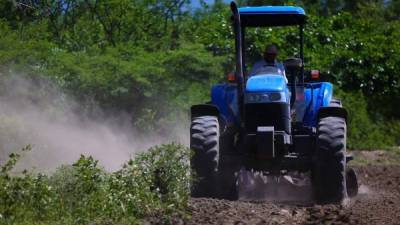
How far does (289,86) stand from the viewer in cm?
1247

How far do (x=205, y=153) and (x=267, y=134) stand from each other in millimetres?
827

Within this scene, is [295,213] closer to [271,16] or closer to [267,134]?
[267,134]

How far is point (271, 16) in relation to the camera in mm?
13039

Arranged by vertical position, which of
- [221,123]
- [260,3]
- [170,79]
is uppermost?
[260,3]

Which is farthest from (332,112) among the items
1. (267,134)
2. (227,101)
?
(227,101)

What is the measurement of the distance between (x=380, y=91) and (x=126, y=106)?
26.2ft

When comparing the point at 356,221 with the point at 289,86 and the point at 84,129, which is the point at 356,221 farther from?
the point at 84,129

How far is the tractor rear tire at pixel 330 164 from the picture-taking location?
37.6ft

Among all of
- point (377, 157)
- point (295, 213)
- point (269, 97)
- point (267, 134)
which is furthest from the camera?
point (377, 157)

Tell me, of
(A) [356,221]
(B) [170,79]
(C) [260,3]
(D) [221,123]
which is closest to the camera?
(A) [356,221]

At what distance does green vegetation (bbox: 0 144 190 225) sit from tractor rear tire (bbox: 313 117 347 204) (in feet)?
5.83

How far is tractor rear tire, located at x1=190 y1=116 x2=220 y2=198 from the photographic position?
11.6m

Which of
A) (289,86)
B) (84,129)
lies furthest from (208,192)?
(84,129)

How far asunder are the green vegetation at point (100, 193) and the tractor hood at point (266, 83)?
5.01 feet
